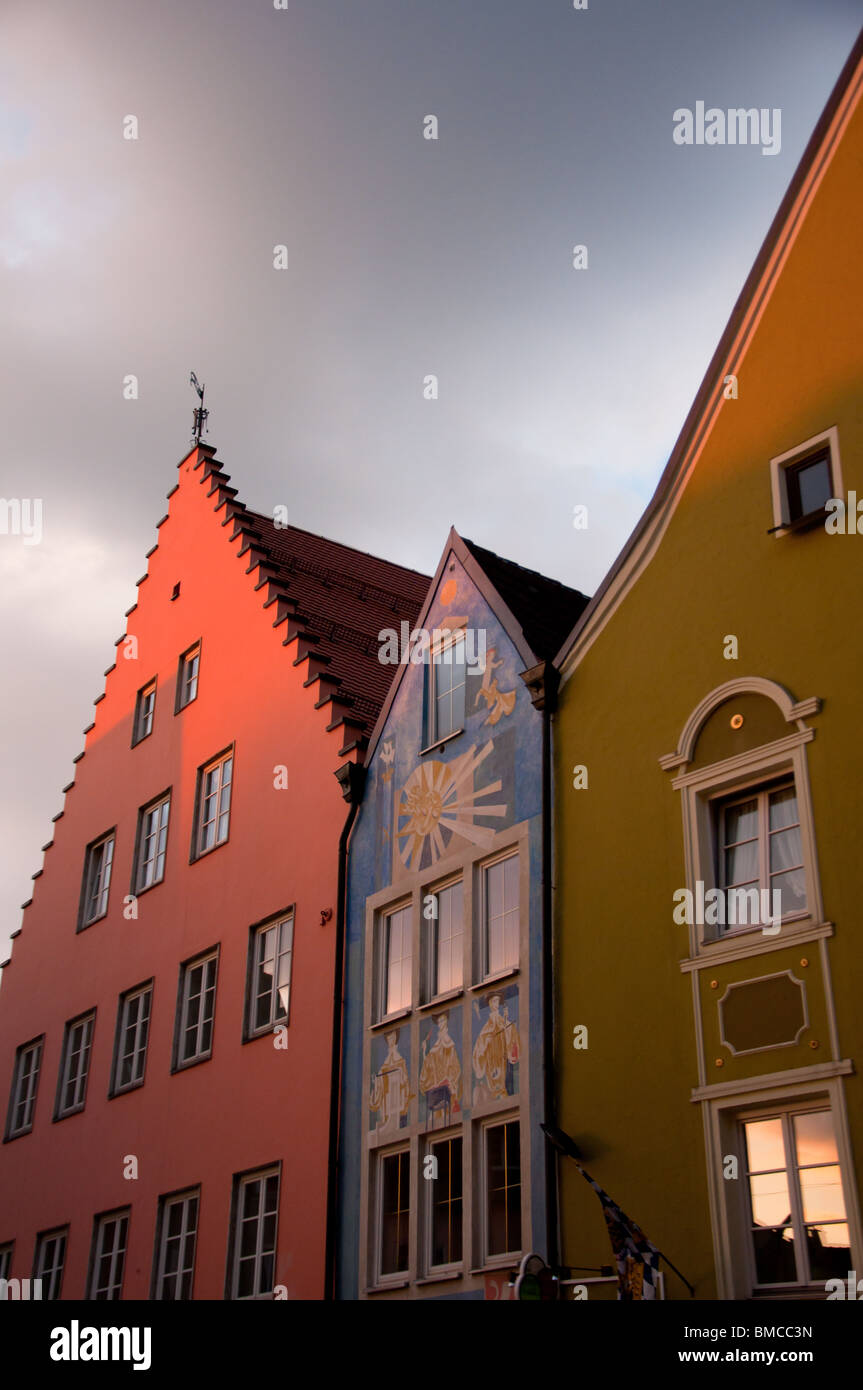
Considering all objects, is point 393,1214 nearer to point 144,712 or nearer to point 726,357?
point 726,357

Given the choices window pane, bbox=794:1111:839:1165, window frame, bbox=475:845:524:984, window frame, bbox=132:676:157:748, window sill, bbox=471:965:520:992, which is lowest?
window pane, bbox=794:1111:839:1165

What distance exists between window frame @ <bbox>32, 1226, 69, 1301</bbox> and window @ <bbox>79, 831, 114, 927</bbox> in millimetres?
5054

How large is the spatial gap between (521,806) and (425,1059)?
3017 mm

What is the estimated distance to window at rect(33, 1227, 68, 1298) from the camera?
23594 millimetres

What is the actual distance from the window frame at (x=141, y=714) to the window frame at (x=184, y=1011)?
5320 mm

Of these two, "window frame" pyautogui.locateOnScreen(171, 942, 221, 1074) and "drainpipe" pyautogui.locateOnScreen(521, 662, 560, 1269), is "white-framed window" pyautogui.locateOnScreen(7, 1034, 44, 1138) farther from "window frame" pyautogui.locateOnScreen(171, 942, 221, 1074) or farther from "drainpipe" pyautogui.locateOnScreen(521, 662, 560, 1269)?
"drainpipe" pyautogui.locateOnScreen(521, 662, 560, 1269)

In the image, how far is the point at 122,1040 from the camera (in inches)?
962

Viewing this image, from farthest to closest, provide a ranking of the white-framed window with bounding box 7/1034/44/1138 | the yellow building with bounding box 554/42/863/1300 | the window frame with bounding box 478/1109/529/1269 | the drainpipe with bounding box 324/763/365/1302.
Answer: the white-framed window with bounding box 7/1034/44/1138, the drainpipe with bounding box 324/763/365/1302, the window frame with bounding box 478/1109/529/1269, the yellow building with bounding box 554/42/863/1300

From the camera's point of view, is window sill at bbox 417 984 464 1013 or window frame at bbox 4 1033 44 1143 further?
window frame at bbox 4 1033 44 1143

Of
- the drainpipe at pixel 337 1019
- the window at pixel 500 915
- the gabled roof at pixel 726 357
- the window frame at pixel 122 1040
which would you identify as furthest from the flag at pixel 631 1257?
the window frame at pixel 122 1040

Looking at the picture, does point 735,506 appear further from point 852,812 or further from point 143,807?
point 143,807

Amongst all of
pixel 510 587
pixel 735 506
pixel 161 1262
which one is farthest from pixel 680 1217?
pixel 161 1262

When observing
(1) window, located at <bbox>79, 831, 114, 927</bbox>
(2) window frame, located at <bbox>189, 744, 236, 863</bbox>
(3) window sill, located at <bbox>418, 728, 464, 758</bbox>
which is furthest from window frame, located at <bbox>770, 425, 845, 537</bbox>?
(1) window, located at <bbox>79, 831, 114, 927</bbox>

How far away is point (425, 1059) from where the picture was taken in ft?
57.2
